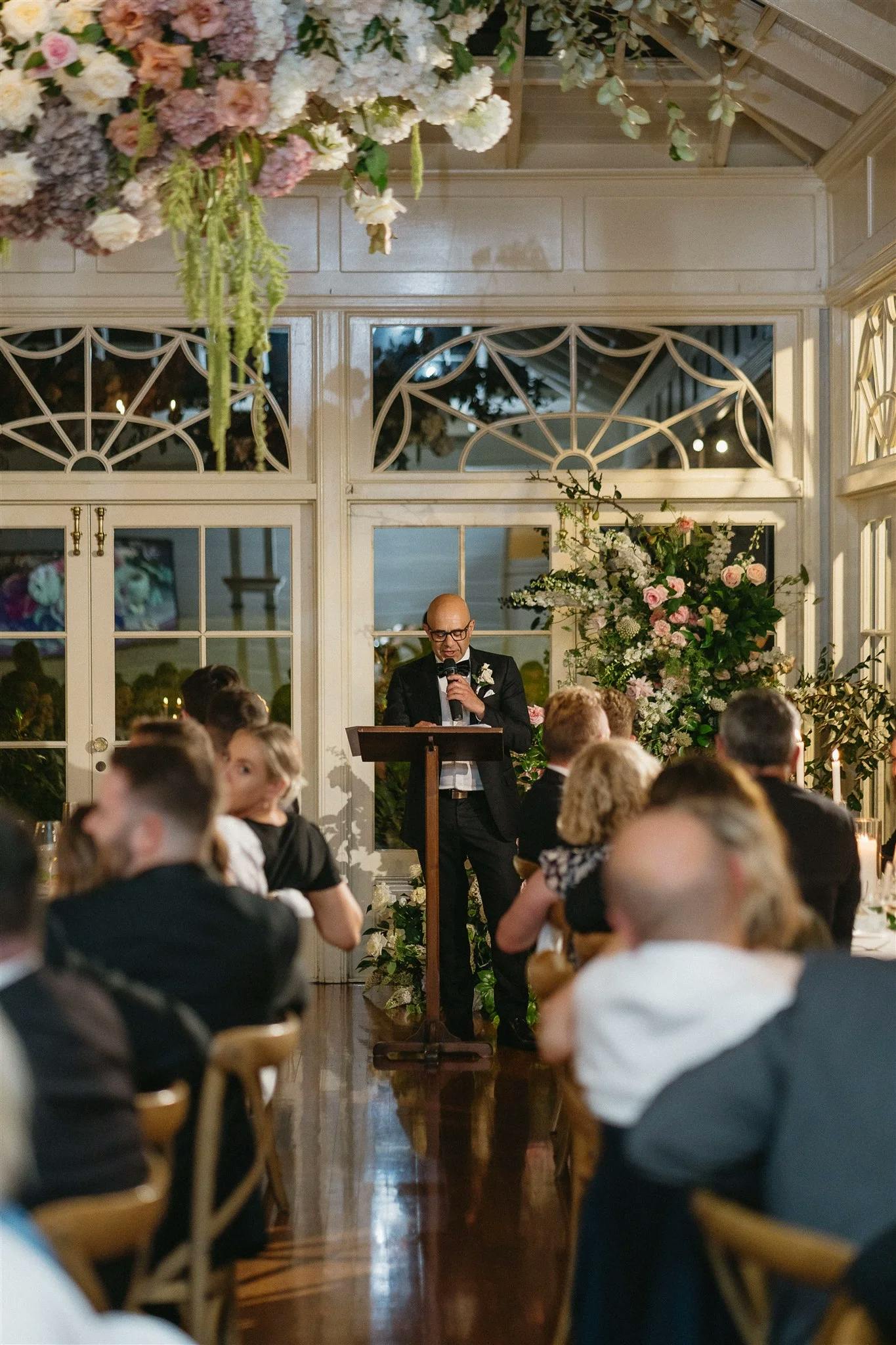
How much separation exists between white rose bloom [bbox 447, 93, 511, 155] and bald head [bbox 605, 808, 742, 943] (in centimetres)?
179

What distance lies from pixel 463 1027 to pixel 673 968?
3954 millimetres

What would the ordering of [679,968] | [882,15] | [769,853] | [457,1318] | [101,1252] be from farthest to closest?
[882,15] < [457,1318] < [769,853] < [679,968] < [101,1252]

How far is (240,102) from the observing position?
2.92 metres

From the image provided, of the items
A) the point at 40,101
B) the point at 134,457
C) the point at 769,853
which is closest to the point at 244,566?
the point at 134,457

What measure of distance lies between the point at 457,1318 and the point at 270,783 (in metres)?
1.35

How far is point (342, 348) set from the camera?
6914 mm

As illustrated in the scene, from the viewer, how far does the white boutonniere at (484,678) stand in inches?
241

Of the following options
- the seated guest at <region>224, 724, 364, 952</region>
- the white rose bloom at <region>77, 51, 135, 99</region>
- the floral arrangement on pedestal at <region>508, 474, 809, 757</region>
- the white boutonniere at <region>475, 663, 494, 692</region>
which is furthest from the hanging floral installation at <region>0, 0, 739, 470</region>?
the floral arrangement on pedestal at <region>508, 474, 809, 757</region>

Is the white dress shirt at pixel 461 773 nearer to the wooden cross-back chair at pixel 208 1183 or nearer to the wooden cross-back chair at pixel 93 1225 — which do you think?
the wooden cross-back chair at pixel 208 1183

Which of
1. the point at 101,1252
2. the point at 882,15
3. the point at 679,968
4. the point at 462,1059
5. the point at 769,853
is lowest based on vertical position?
the point at 462,1059

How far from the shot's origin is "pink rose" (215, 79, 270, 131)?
9.56 feet

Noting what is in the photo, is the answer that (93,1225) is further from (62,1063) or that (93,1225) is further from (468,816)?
(468,816)

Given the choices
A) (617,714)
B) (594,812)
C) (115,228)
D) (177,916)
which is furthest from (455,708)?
(177,916)

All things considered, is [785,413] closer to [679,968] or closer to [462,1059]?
[462,1059]
